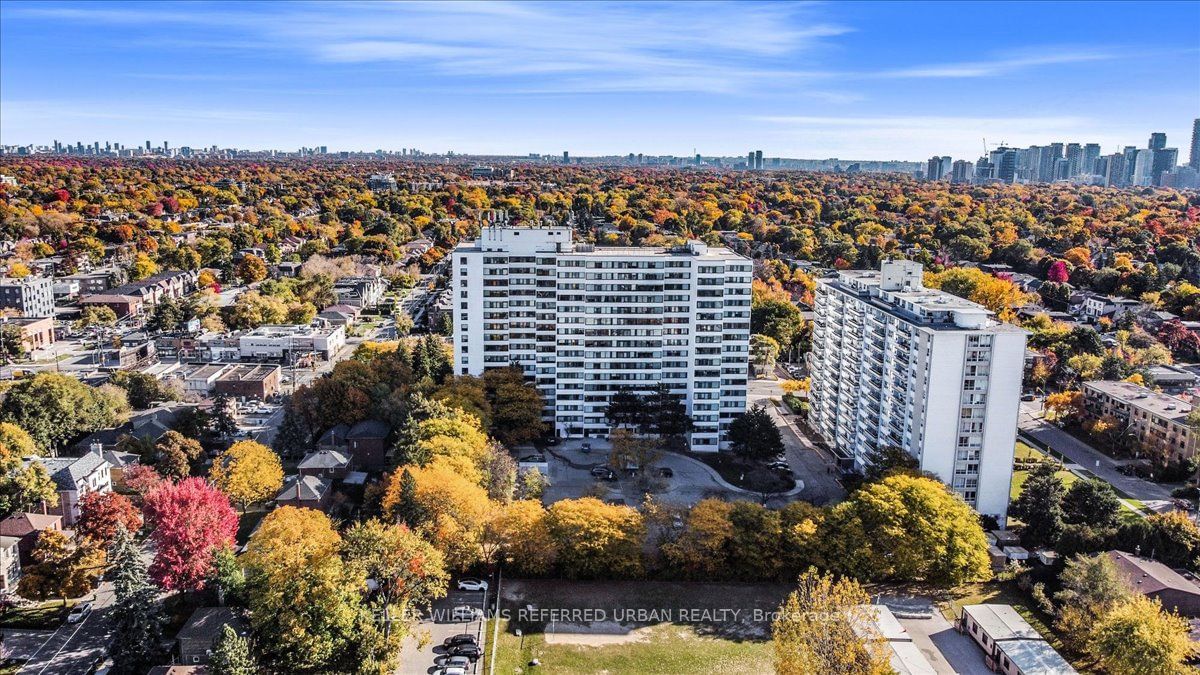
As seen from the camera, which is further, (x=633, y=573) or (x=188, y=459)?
(x=188, y=459)

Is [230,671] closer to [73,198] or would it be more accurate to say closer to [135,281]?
[135,281]

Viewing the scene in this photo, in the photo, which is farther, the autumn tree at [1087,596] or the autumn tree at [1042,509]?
the autumn tree at [1042,509]

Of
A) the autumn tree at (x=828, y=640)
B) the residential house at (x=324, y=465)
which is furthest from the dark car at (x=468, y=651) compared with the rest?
the residential house at (x=324, y=465)

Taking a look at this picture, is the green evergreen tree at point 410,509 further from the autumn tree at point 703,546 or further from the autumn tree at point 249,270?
the autumn tree at point 249,270

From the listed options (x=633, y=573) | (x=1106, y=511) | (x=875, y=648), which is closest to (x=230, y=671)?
(x=633, y=573)

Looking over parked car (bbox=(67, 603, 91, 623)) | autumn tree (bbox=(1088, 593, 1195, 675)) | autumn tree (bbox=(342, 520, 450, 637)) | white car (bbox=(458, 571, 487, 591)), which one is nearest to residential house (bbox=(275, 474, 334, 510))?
parked car (bbox=(67, 603, 91, 623))

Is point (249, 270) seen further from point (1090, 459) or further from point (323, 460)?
point (1090, 459)

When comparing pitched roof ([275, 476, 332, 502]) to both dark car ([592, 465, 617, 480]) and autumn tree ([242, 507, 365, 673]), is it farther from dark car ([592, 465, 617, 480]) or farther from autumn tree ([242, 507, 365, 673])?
dark car ([592, 465, 617, 480])
